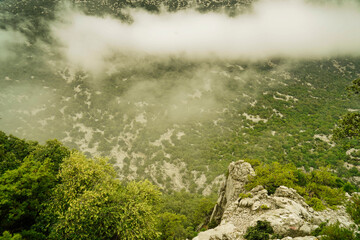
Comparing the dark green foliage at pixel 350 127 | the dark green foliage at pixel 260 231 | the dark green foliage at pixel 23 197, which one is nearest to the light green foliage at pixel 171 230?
the dark green foliage at pixel 23 197

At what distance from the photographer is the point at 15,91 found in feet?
474

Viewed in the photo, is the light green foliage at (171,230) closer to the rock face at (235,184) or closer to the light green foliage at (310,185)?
the rock face at (235,184)

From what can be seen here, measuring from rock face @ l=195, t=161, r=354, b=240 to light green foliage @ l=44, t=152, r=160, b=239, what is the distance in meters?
7.83

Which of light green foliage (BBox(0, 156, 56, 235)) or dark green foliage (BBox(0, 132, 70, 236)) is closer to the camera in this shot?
dark green foliage (BBox(0, 132, 70, 236))

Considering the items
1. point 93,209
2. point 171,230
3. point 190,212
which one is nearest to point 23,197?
point 93,209

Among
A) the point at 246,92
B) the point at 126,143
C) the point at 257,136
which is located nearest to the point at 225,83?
the point at 246,92

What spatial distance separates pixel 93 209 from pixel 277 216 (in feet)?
62.8

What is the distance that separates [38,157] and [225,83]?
164 m

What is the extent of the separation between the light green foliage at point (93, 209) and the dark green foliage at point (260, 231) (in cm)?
1000

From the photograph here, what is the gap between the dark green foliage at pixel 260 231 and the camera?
16328mm

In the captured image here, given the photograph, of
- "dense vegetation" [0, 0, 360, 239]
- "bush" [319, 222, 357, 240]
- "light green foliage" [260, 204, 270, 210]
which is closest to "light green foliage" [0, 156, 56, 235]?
"dense vegetation" [0, 0, 360, 239]

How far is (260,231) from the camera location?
17.1 meters

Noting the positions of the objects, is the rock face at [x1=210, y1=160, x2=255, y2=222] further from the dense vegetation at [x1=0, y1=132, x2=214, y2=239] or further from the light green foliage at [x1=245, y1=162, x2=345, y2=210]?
the dense vegetation at [x1=0, y1=132, x2=214, y2=239]

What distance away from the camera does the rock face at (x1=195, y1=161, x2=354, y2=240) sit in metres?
17.1
